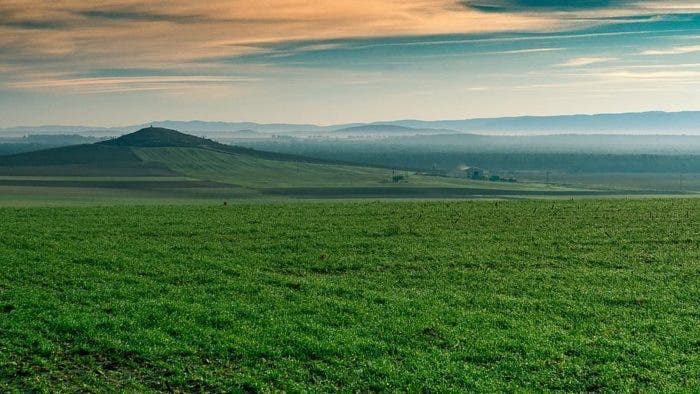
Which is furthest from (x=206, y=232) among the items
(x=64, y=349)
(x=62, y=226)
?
(x=64, y=349)

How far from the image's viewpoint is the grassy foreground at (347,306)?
47.0ft

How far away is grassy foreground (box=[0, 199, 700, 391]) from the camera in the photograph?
14320 millimetres

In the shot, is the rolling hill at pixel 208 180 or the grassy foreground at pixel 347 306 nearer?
the grassy foreground at pixel 347 306

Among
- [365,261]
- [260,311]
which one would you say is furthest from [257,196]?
[260,311]

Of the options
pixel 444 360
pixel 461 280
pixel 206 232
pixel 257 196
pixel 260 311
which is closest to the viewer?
pixel 444 360

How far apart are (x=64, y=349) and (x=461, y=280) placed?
1322cm

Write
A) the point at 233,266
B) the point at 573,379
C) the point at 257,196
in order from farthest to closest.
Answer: the point at 257,196 < the point at 233,266 < the point at 573,379

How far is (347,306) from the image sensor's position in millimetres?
19172

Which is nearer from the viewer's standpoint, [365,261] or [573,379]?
[573,379]

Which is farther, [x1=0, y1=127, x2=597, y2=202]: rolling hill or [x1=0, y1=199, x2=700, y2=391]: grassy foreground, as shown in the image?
[x1=0, y1=127, x2=597, y2=202]: rolling hill

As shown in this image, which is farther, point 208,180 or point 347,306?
point 208,180

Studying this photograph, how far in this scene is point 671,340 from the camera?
16.6 metres

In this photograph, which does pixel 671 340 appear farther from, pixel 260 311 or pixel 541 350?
pixel 260 311

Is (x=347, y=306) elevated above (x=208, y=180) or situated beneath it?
elevated above
